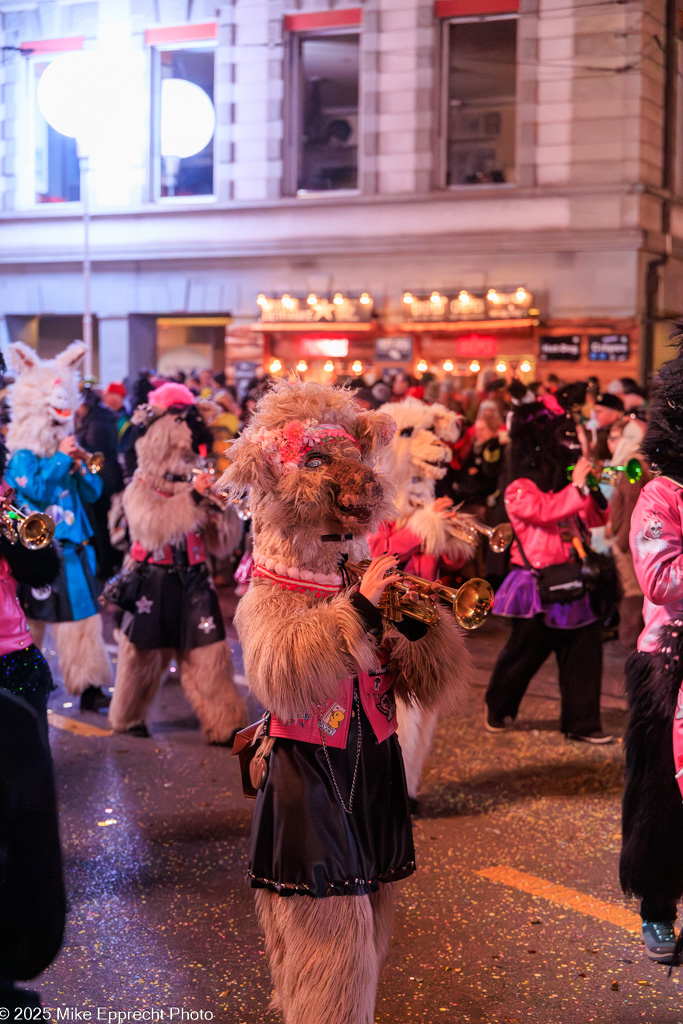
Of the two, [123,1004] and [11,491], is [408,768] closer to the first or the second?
[123,1004]

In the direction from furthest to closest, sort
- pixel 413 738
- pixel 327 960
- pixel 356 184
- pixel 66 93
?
pixel 356 184 → pixel 66 93 → pixel 413 738 → pixel 327 960

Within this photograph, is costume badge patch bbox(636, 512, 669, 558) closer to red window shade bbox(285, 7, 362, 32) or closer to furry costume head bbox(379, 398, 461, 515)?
furry costume head bbox(379, 398, 461, 515)

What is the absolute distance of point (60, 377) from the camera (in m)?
Result: 7.21

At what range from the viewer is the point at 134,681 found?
21.4ft

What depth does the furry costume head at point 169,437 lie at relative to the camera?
6.45m

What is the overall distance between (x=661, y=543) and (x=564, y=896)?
1.76m

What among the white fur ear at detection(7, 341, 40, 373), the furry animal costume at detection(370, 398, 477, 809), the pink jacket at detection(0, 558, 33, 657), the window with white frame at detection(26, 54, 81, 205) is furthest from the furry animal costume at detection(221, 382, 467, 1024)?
the window with white frame at detection(26, 54, 81, 205)

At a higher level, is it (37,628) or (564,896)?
(37,628)

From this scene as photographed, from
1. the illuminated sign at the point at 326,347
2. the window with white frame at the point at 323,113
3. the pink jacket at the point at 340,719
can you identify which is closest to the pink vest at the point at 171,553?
the pink jacket at the point at 340,719

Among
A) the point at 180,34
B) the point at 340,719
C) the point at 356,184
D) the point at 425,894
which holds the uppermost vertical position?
the point at 180,34

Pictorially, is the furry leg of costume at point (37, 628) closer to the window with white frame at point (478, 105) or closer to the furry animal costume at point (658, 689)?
the furry animal costume at point (658, 689)

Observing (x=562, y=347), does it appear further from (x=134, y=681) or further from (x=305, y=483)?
(x=305, y=483)

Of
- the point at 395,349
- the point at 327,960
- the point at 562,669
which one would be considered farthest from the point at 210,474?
the point at 395,349

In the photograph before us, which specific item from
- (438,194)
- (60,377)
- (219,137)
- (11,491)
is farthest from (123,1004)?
(219,137)
